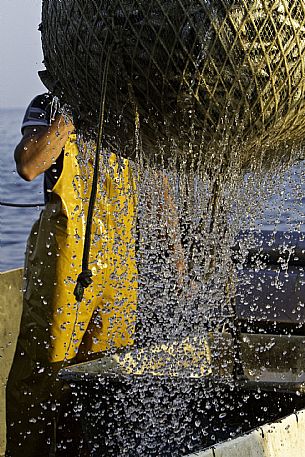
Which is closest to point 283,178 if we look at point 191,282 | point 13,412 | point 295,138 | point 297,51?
point 295,138

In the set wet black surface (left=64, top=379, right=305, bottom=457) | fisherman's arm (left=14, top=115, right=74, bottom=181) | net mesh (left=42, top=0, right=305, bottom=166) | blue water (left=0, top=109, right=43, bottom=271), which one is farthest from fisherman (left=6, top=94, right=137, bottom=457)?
blue water (left=0, top=109, right=43, bottom=271)

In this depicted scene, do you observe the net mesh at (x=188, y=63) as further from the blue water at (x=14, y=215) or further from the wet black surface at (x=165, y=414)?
the blue water at (x=14, y=215)

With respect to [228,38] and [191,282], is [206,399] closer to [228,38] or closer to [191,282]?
[191,282]

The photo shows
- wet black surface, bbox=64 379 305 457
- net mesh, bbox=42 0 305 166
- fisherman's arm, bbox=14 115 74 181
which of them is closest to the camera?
net mesh, bbox=42 0 305 166

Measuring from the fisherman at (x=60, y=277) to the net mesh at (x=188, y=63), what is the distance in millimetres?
877

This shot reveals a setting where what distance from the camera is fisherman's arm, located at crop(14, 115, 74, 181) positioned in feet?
7.00

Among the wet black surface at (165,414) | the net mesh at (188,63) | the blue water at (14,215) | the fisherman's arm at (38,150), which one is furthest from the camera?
the blue water at (14,215)

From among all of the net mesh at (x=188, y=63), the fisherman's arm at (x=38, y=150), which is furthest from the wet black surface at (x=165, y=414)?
the net mesh at (x=188, y=63)

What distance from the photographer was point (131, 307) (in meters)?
2.46

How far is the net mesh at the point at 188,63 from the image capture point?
1.10 metres

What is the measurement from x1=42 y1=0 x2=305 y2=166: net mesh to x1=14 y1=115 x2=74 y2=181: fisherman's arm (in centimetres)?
84

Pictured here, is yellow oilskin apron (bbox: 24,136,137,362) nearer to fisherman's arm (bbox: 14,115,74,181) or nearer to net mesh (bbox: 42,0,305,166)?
fisherman's arm (bbox: 14,115,74,181)

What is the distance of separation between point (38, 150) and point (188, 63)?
43.2 inches

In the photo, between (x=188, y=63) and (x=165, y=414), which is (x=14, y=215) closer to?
(x=165, y=414)
